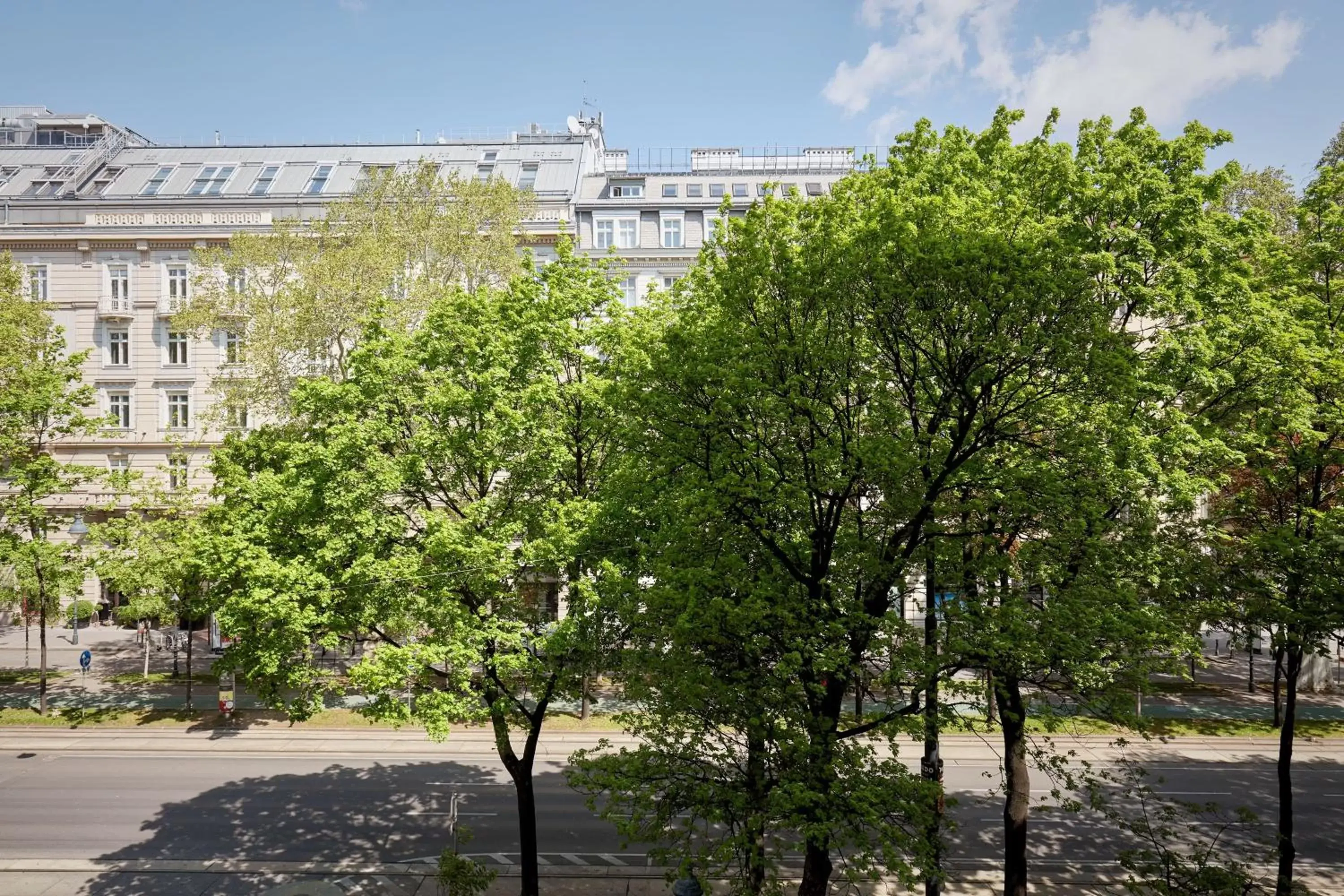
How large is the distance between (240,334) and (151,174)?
101 feet

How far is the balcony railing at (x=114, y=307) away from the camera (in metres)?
50.5

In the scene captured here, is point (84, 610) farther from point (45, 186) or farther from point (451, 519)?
point (451, 519)

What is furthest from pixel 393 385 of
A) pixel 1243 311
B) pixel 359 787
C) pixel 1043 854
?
pixel 1043 854

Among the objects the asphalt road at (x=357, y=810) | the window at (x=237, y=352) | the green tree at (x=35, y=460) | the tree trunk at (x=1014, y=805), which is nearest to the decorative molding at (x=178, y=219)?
the window at (x=237, y=352)

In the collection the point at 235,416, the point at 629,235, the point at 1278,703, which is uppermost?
the point at 629,235

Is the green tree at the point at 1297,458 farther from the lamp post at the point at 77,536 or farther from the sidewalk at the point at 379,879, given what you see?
the lamp post at the point at 77,536

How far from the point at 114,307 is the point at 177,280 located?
405 cm

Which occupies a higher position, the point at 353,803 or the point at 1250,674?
the point at 1250,674

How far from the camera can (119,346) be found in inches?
2018

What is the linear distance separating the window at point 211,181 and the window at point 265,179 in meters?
1.73

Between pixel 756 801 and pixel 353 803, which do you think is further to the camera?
pixel 353 803

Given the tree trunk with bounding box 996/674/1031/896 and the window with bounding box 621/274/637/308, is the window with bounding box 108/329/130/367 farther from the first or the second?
the tree trunk with bounding box 996/674/1031/896

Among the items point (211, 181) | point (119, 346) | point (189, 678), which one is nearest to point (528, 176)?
→ point (211, 181)

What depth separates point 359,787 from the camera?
27453 millimetres
